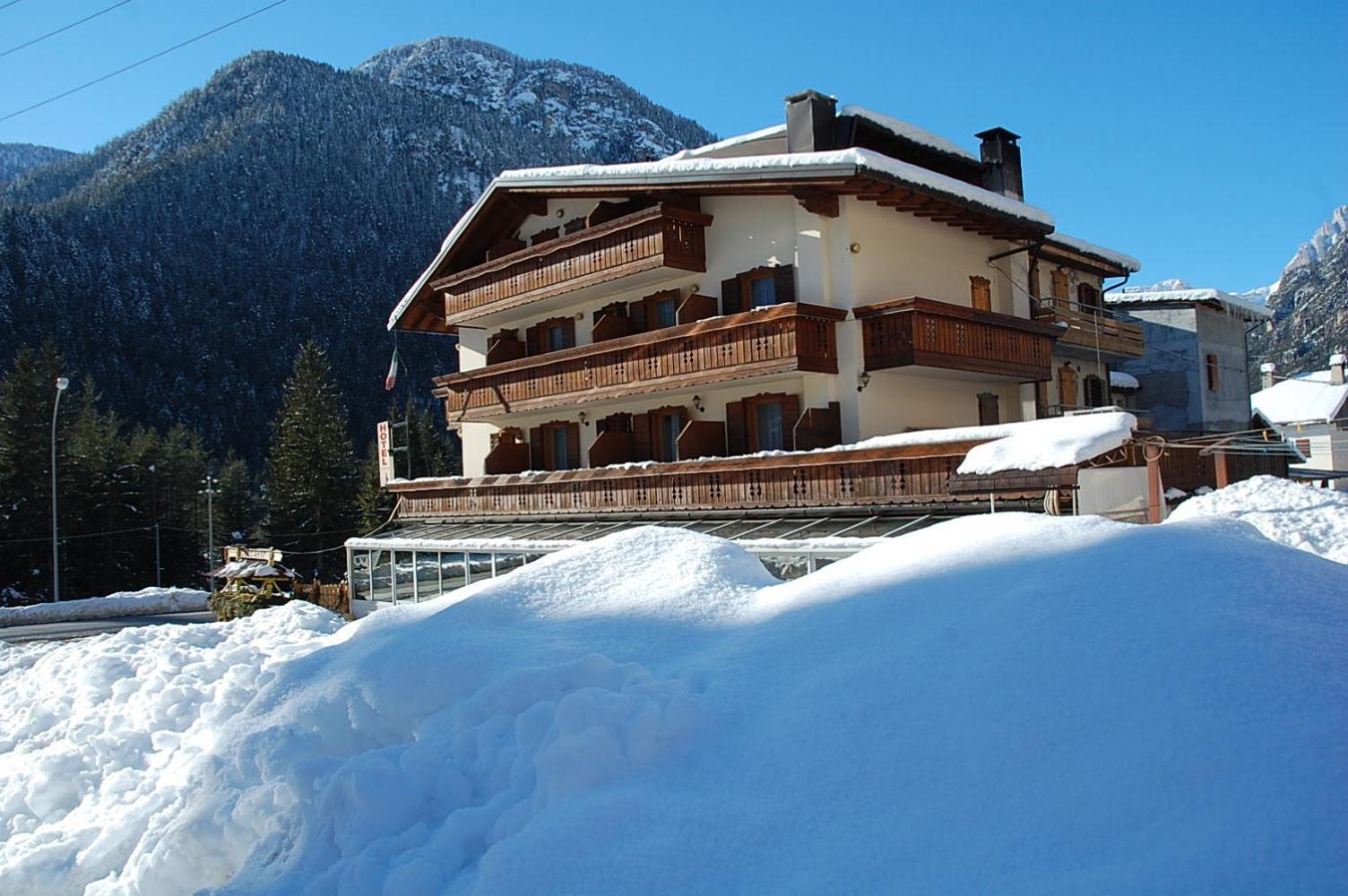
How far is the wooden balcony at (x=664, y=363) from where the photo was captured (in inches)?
768

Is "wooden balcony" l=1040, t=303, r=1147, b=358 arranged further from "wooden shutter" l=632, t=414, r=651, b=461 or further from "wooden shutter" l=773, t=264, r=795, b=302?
"wooden shutter" l=632, t=414, r=651, b=461

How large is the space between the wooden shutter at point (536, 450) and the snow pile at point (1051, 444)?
15.4 meters

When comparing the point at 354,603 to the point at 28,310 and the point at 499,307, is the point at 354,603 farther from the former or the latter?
the point at 28,310

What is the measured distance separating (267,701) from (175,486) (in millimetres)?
76957

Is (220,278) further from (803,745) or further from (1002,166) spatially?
(803,745)

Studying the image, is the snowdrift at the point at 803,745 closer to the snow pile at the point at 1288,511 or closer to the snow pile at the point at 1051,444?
the snow pile at the point at 1288,511

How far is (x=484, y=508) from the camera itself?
27.2 m

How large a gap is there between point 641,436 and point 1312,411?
131ft

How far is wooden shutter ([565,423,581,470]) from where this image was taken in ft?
89.7

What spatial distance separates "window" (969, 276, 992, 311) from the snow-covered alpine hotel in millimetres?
83

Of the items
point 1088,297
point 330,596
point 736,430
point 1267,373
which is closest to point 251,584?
point 330,596

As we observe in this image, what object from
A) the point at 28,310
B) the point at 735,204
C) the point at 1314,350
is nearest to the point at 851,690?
the point at 735,204

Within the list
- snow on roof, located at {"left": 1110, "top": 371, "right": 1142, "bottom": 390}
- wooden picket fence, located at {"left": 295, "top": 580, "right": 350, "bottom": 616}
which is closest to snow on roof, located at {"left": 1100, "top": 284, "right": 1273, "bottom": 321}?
snow on roof, located at {"left": 1110, "top": 371, "right": 1142, "bottom": 390}

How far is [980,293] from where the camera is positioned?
23547 millimetres
